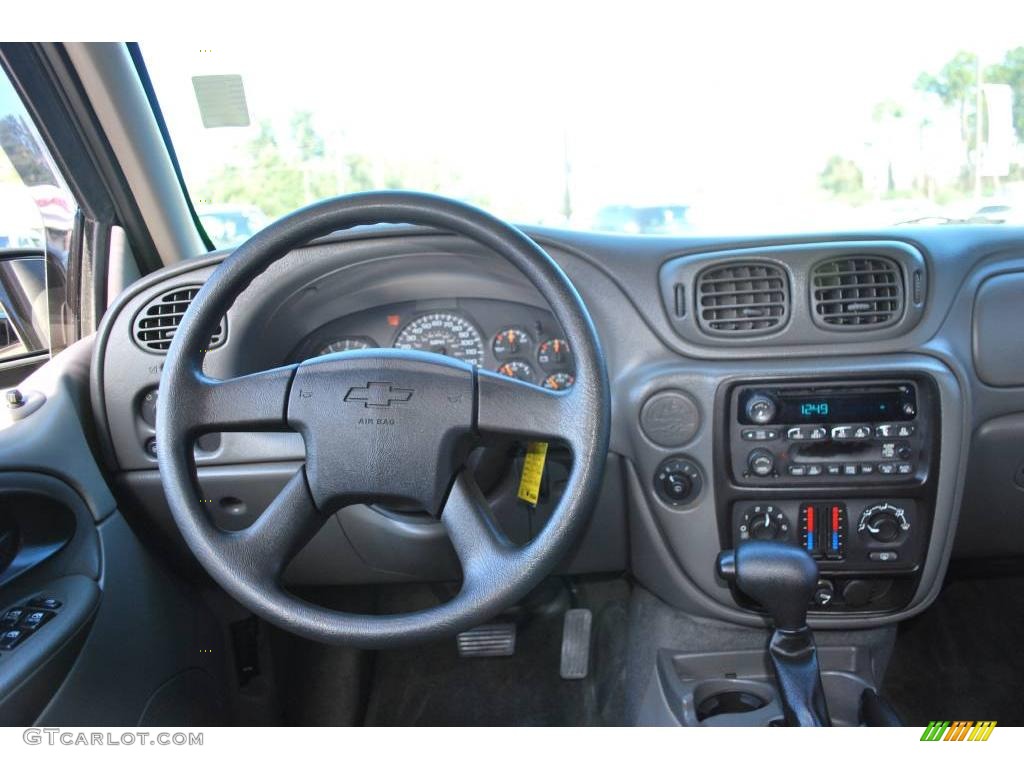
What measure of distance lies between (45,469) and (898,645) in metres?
2.09

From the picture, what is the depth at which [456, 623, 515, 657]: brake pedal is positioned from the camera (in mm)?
2133

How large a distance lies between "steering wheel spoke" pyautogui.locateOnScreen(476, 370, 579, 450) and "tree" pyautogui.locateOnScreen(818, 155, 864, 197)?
1.01m

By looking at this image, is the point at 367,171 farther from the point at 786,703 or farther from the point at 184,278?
the point at 786,703

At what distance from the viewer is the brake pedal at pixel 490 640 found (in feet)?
7.00

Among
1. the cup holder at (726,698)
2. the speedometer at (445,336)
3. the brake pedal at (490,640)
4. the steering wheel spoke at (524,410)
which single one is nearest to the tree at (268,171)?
the speedometer at (445,336)

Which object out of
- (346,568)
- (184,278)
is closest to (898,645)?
(346,568)

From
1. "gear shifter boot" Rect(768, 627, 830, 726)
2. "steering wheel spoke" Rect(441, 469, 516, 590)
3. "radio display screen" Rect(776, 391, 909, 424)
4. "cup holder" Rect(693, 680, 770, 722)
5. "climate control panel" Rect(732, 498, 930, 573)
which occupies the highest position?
"steering wheel spoke" Rect(441, 469, 516, 590)

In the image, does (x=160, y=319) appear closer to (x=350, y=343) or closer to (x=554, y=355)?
(x=350, y=343)

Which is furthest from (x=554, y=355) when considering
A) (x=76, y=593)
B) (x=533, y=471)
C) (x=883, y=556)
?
(x=76, y=593)

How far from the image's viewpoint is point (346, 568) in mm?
1881

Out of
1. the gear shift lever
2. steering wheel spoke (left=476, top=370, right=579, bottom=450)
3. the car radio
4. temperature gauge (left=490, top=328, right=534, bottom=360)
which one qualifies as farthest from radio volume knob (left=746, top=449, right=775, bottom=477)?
steering wheel spoke (left=476, top=370, right=579, bottom=450)

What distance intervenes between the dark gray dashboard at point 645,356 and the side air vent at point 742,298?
2 cm

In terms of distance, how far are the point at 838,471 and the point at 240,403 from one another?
3.76 ft
